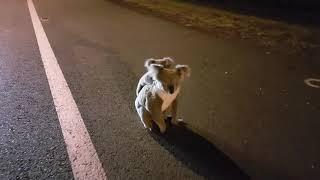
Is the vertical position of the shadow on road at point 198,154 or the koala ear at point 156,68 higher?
the koala ear at point 156,68

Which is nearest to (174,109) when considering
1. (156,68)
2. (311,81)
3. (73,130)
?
(156,68)

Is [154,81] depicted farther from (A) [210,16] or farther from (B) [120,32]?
(A) [210,16]

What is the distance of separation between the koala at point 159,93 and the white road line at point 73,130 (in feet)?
2.00

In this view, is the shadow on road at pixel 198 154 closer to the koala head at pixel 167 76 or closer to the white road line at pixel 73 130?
the koala head at pixel 167 76

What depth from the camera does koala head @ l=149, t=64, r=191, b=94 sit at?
355cm

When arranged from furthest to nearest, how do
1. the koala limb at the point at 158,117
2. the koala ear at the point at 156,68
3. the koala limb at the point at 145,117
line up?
1. the koala limb at the point at 145,117
2. the koala limb at the point at 158,117
3. the koala ear at the point at 156,68

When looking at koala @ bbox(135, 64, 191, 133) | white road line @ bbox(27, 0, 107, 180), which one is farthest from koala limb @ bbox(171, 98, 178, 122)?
white road line @ bbox(27, 0, 107, 180)

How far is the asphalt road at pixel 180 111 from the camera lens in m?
3.35

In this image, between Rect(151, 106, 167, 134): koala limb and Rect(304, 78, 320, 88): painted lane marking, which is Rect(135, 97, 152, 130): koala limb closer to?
Rect(151, 106, 167, 134): koala limb

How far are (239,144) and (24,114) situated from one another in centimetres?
229

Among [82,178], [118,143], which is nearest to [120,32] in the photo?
[118,143]

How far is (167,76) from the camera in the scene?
3.56m

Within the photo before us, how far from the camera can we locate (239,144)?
3719 mm

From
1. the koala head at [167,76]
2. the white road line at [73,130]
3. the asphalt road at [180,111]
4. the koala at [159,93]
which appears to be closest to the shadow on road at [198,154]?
the asphalt road at [180,111]
